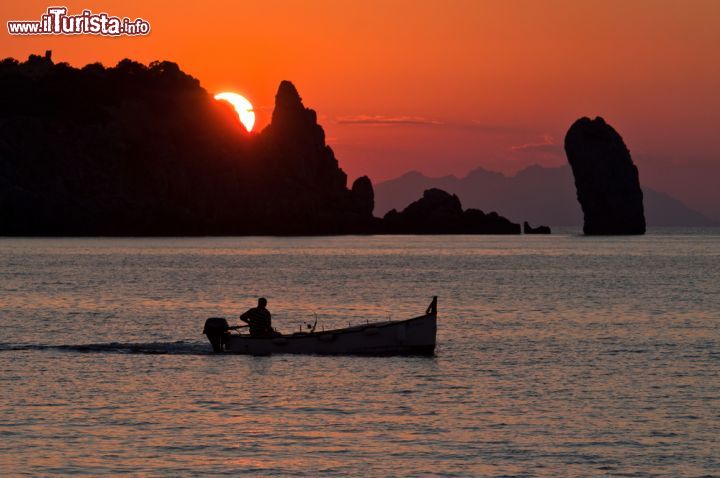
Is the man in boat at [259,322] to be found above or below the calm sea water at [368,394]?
above

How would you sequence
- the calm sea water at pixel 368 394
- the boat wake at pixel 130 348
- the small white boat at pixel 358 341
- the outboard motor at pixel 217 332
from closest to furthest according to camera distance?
the calm sea water at pixel 368 394, the small white boat at pixel 358 341, the outboard motor at pixel 217 332, the boat wake at pixel 130 348

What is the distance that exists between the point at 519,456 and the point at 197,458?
802 centimetres

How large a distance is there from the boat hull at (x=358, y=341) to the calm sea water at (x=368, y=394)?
0.70 meters

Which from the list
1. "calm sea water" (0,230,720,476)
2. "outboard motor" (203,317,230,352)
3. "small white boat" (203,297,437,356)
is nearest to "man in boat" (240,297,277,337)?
"small white boat" (203,297,437,356)

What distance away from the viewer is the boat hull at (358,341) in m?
47.8

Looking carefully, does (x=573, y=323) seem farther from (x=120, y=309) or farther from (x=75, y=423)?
(x=75, y=423)

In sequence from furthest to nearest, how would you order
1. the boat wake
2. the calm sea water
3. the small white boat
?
the boat wake, the small white boat, the calm sea water

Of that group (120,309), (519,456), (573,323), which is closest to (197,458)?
(519,456)

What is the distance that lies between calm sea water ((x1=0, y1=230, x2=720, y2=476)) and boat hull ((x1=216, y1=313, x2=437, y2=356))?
703mm

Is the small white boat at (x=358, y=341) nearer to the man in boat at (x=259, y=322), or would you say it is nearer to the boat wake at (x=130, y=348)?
the man in boat at (x=259, y=322)

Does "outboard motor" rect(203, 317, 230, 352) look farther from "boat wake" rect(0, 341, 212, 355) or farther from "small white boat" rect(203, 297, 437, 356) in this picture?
"boat wake" rect(0, 341, 212, 355)

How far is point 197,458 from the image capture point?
93.3 ft

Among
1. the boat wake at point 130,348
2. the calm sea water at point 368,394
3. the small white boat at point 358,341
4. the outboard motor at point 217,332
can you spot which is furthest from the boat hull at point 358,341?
the boat wake at point 130,348

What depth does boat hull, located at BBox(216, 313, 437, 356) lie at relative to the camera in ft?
157
